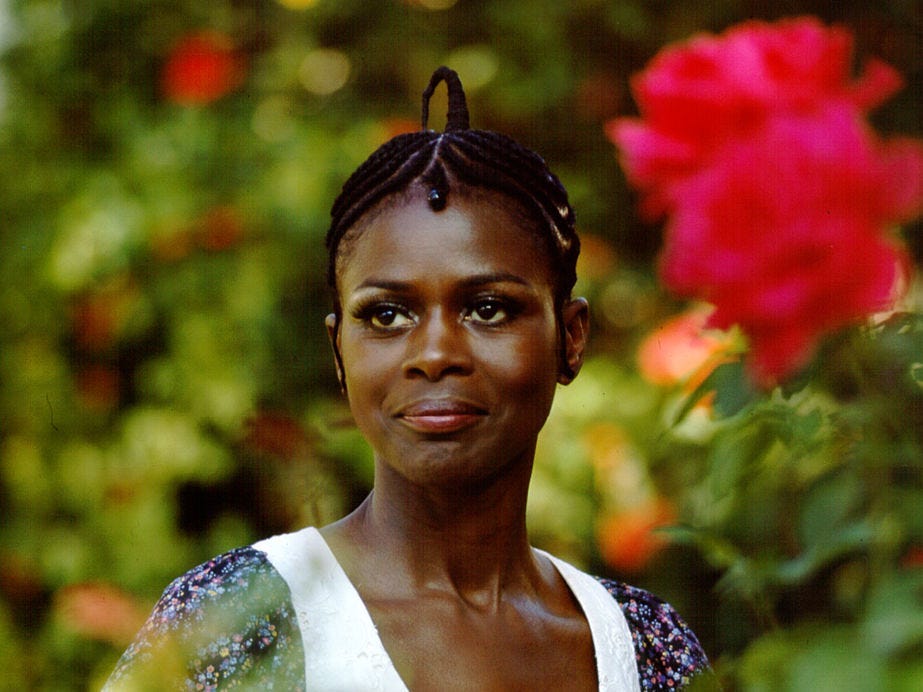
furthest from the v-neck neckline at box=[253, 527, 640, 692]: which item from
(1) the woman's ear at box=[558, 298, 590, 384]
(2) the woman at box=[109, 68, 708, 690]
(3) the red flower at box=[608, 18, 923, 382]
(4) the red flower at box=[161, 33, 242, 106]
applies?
(4) the red flower at box=[161, 33, 242, 106]

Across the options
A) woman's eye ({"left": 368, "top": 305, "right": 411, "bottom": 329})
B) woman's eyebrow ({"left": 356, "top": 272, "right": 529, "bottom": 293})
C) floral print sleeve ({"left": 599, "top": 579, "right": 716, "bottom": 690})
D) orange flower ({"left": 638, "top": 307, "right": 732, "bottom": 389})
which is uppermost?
woman's eyebrow ({"left": 356, "top": 272, "right": 529, "bottom": 293})

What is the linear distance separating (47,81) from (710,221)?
11.2 ft

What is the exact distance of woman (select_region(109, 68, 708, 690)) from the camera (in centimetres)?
159

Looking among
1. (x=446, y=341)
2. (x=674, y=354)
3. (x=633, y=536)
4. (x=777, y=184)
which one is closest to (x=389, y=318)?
(x=446, y=341)

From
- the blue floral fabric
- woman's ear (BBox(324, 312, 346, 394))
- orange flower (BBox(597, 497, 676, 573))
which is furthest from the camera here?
orange flower (BBox(597, 497, 676, 573))

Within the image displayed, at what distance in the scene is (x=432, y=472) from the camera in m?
1.67

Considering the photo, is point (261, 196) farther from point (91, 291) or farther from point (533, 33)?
point (533, 33)

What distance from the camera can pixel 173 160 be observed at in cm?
393

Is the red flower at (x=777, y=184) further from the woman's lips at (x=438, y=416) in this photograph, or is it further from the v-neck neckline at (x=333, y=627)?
the v-neck neckline at (x=333, y=627)

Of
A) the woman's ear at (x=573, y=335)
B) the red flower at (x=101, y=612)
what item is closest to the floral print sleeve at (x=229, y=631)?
the woman's ear at (x=573, y=335)

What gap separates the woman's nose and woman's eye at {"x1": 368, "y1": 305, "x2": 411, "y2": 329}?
0.09 ft

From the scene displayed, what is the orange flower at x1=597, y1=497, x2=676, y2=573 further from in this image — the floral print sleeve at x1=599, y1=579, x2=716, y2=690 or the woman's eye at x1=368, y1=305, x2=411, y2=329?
the woman's eye at x1=368, y1=305, x2=411, y2=329

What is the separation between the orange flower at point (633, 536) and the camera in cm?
364

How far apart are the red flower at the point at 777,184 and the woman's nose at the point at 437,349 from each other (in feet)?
1.02
